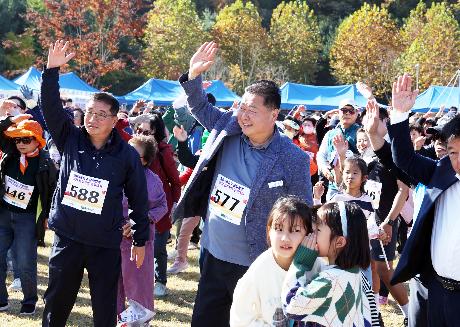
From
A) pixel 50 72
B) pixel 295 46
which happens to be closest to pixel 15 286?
pixel 50 72

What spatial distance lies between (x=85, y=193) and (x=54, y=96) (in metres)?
0.71

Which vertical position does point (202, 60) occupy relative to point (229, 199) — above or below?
above

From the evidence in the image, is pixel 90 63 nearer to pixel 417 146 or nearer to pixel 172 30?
pixel 172 30

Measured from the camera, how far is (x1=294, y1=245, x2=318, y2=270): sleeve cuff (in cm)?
335

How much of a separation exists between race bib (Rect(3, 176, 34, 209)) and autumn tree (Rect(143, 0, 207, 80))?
1575 inches

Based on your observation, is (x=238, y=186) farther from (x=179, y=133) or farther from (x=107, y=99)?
(x=107, y=99)

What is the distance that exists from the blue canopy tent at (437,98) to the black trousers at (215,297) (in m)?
23.0

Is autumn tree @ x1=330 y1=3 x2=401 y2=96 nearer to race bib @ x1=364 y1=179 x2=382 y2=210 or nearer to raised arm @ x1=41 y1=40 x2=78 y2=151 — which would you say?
race bib @ x1=364 y1=179 x2=382 y2=210

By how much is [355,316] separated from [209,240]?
51.2 inches

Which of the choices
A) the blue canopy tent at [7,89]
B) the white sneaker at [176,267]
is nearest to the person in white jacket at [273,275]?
the white sneaker at [176,267]

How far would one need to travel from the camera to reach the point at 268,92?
4.21 m

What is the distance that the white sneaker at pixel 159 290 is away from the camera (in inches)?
300

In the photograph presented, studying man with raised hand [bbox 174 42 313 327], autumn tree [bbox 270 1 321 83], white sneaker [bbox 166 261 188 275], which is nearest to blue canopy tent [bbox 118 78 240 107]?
white sneaker [bbox 166 261 188 275]

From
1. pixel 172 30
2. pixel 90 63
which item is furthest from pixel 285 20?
pixel 90 63
